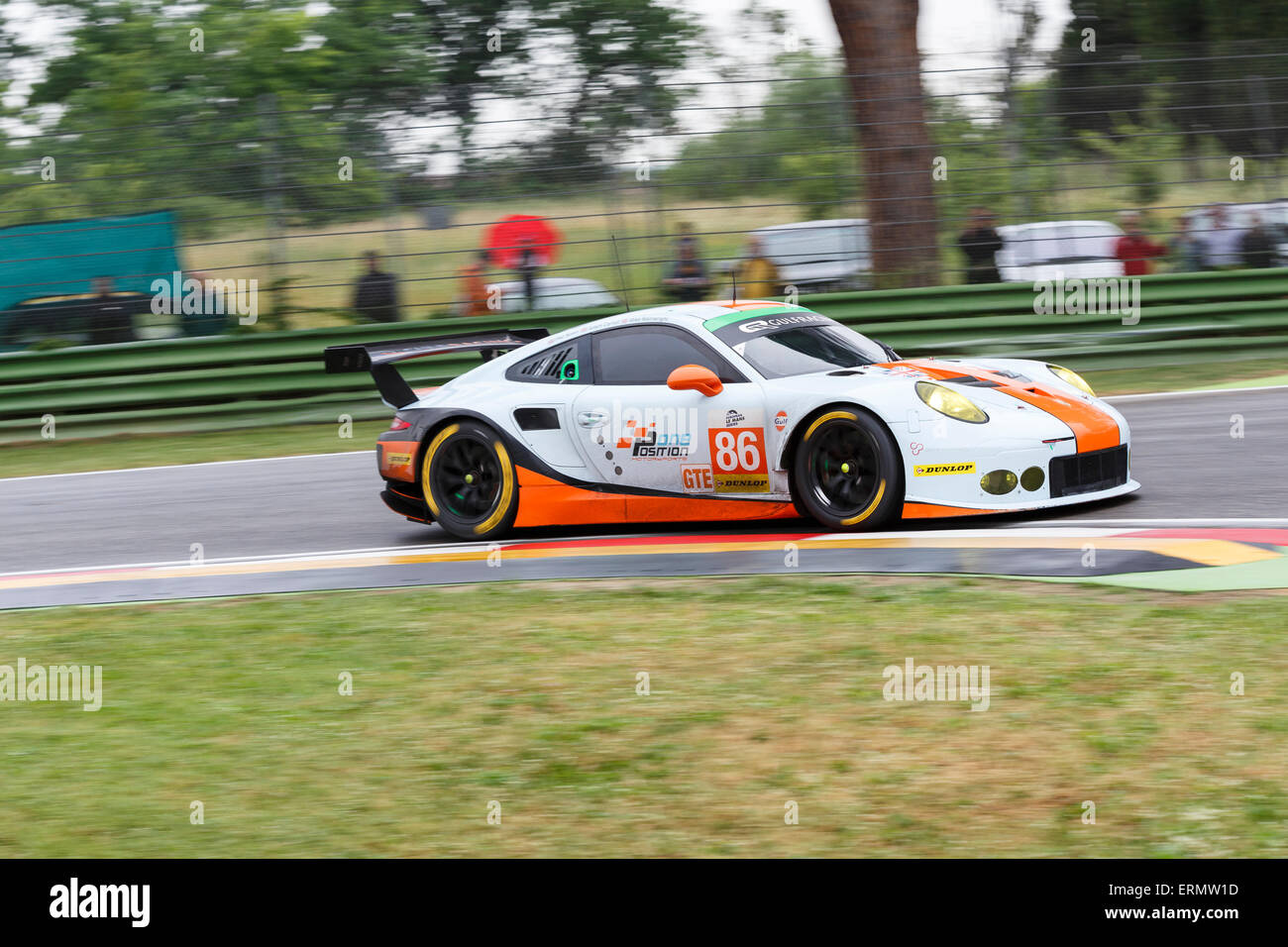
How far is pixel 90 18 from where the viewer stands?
75.8 ft

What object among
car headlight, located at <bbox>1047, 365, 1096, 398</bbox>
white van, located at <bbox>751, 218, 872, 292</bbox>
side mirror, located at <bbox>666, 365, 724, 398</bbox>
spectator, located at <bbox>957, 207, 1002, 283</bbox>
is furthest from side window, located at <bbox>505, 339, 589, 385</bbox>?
spectator, located at <bbox>957, 207, 1002, 283</bbox>

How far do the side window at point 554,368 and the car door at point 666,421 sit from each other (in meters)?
0.11

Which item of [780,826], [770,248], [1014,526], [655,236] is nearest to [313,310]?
[655,236]

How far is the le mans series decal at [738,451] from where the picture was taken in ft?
25.2

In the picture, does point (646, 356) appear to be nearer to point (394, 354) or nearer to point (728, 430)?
point (728, 430)

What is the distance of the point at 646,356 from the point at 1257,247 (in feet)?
27.3

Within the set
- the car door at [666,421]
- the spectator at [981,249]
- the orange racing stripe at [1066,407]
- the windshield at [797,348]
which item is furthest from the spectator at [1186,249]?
the car door at [666,421]

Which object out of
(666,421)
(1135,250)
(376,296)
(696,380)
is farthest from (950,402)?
(376,296)

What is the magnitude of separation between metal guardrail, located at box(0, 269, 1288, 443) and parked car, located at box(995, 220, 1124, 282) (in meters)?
0.23

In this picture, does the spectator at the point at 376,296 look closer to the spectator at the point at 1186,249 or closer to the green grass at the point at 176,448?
the green grass at the point at 176,448

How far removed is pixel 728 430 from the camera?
773cm

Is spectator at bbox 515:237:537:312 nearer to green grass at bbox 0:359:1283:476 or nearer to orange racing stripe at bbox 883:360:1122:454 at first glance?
green grass at bbox 0:359:1283:476

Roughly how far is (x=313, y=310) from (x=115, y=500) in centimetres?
403
